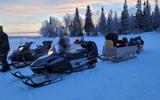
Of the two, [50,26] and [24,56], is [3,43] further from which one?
[50,26]

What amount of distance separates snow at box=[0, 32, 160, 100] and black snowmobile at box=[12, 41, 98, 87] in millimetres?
273

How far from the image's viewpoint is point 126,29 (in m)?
80.7

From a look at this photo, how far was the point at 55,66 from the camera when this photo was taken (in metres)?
11.2

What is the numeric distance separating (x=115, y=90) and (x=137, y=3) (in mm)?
71169

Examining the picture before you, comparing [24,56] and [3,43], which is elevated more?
[3,43]

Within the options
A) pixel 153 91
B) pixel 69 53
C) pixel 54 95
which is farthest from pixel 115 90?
pixel 69 53

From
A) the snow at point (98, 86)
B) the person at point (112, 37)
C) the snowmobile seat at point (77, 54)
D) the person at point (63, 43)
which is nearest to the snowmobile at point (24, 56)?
the snow at point (98, 86)

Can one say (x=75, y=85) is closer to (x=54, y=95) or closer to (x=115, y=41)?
(x=54, y=95)

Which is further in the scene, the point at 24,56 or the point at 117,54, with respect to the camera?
the point at 117,54

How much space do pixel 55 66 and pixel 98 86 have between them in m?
2.02

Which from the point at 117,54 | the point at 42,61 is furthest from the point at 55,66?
the point at 117,54

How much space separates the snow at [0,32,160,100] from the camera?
28.6 feet

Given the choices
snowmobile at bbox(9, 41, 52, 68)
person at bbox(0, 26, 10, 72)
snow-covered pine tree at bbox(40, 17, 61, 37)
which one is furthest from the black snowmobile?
snow-covered pine tree at bbox(40, 17, 61, 37)

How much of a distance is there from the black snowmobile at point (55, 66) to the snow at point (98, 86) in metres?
0.27
